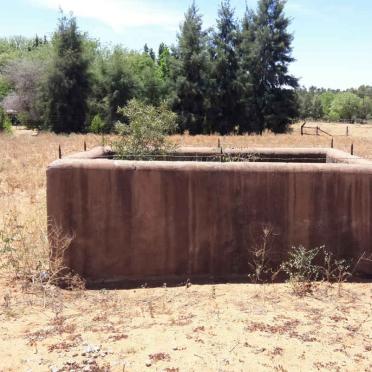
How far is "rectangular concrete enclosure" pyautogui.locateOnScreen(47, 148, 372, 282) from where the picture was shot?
570cm

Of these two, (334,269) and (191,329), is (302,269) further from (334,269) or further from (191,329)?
(191,329)

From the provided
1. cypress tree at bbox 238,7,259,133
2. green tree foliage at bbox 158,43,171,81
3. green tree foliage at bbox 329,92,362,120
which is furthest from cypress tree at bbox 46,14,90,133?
green tree foliage at bbox 329,92,362,120

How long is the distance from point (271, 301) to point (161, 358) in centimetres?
172

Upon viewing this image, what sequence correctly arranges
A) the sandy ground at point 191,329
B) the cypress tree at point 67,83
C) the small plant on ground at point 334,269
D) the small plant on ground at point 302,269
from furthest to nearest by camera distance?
the cypress tree at point 67,83, the small plant on ground at point 334,269, the small plant on ground at point 302,269, the sandy ground at point 191,329

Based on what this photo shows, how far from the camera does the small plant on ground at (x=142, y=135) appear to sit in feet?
24.0

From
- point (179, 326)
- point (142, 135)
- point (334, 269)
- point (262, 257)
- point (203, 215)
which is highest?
point (142, 135)

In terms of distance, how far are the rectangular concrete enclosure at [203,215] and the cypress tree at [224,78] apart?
1045 inches

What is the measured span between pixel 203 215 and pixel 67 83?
28.0 metres

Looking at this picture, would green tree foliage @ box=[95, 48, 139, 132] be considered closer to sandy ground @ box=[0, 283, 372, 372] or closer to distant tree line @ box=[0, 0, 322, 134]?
distant tree line @ box=[0, 0, 322, 134]

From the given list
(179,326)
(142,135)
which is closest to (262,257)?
(179,326)

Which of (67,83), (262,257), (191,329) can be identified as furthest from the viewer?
(67,83)

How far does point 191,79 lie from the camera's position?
32062mm

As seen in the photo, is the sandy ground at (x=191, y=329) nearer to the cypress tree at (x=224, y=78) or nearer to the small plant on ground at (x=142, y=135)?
the small plant on ground at (x=142, y=135)

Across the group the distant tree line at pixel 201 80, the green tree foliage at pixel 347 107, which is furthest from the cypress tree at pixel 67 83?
the green tree foliage at pixel 347 107
